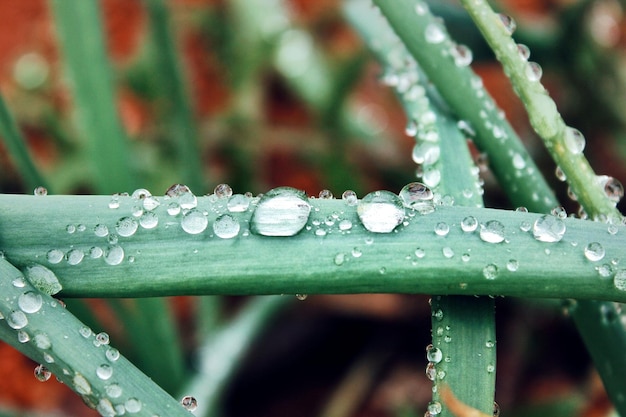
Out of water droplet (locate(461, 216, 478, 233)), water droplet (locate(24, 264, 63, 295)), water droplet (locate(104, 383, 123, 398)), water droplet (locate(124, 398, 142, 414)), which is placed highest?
water droplet (locate(461, 216, 478, 233))

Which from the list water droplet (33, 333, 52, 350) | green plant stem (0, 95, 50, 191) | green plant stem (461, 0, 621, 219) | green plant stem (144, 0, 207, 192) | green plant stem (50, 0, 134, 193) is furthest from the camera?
green plant stem (144, 0, 207, 192)

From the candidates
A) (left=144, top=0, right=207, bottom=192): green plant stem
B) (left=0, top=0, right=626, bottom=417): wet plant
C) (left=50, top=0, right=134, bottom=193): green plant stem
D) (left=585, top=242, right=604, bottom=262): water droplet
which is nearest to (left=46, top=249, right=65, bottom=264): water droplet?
(left=0, top=0, right=626, bottom=417): wet plant

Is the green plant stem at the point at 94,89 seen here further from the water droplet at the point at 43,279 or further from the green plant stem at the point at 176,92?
the water droplet at the point at 43,279

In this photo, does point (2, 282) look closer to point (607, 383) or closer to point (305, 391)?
point (607, 383)

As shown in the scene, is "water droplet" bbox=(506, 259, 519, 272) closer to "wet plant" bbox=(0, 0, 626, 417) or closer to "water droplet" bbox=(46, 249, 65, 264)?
"wet plant" bbox=(0, 0, 626, 417)

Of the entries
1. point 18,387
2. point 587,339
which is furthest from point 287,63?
point 587,339

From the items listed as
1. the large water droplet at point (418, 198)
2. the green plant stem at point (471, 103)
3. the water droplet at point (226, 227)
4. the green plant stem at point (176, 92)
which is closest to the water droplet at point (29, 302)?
the water droplet at point (226, 227)

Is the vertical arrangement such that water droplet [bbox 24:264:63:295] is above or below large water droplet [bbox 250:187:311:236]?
below

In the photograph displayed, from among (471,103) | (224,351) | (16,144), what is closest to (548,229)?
(471,103)
